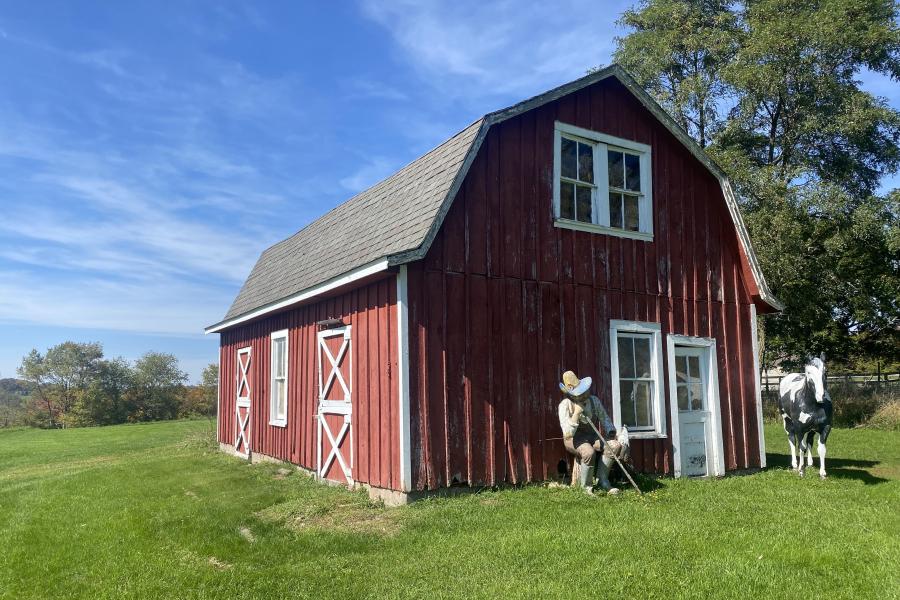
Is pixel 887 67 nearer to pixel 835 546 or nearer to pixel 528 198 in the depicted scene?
pixel 528 198

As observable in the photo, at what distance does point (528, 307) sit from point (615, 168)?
9.28ft

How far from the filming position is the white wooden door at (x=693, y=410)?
9977 millimetres

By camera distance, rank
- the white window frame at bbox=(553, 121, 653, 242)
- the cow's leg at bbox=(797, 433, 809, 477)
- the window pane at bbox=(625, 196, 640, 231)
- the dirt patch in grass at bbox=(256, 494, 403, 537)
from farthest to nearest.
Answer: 1. the window pane at bbox=(625, 196, 640, 231)
2. the cow's leg at bbox=(797, 433, 809, 477)
3. the white window frame at bbox=(553, 121, 653, 242)
4. the dirt patch in grass at bbox=(256, 494, 403, 537)

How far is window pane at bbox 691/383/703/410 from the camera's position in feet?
33.6

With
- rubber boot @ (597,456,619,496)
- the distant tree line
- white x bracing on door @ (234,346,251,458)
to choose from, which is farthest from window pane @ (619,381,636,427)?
the distant tree line

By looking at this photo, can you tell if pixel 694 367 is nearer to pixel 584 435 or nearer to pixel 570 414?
pixel 584 435

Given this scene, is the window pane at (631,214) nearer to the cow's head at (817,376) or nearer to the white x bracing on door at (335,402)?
the cow's head at (817,376)

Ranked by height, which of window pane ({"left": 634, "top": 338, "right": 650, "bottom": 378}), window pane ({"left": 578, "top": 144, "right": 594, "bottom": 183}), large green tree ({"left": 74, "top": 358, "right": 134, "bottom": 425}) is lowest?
large green tree ({"left": 74, "top": 358, "right": 134, "bottom": 425})

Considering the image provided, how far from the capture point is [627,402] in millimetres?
9531

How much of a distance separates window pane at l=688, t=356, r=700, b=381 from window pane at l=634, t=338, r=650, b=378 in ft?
3.15

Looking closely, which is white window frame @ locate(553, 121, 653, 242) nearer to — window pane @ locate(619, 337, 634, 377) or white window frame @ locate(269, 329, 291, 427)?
window pane @ locate(619, 337, 634, 377)

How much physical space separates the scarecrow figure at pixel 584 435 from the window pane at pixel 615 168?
11.2 ft

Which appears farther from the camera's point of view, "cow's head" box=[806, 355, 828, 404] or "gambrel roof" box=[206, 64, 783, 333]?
"cow's head" box=[806, 355, 828, 404]

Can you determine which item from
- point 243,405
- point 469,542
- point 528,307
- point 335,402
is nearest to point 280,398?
point 243,405
